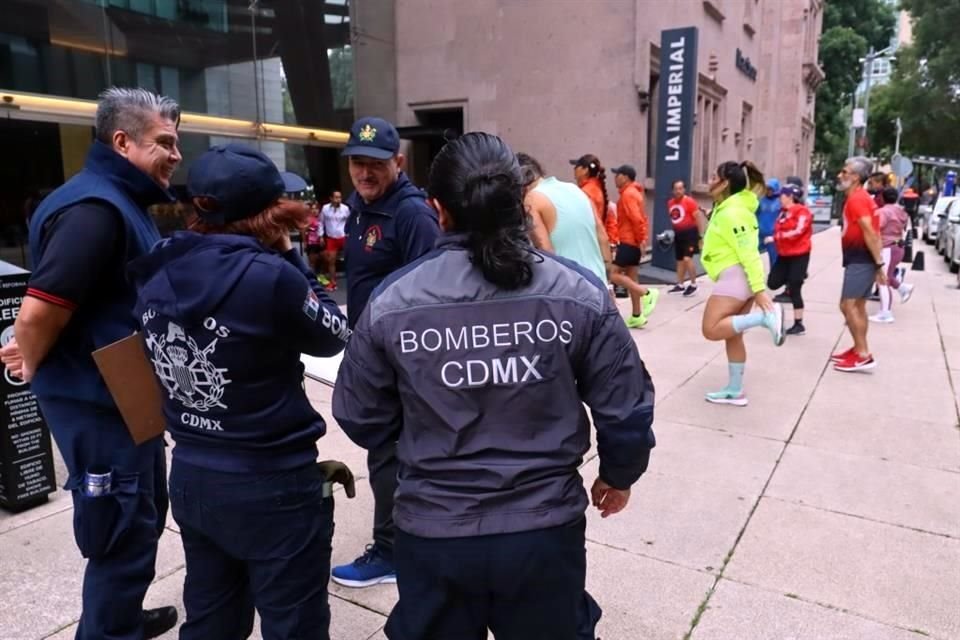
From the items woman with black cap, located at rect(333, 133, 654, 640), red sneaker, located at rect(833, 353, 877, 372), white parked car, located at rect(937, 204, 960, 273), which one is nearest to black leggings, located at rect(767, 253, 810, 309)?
red sneaker, located at rect(833, 353, 877, 372)

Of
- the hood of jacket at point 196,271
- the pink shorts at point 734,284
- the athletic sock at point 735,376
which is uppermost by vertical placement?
the hood of jacket at point 196,271

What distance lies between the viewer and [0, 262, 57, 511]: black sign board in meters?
3.51

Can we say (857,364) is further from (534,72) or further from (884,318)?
(534,72)

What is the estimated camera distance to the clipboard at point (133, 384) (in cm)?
210

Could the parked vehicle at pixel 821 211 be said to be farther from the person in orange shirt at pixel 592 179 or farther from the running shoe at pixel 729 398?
the running shoe at pixel 729 398

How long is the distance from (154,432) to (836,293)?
37.9 ft

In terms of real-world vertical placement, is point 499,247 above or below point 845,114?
below

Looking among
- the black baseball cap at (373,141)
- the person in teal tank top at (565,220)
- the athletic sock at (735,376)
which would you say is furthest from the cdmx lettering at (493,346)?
the athletic sock at (735,376)

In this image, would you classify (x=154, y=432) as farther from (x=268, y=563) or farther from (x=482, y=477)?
(x=482, y=477)

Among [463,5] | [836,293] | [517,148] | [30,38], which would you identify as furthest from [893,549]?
[463,5]

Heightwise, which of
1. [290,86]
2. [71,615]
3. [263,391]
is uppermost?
[290,86]

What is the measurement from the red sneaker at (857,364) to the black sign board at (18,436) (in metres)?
6.28

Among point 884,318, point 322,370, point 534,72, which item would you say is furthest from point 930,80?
point 322,370

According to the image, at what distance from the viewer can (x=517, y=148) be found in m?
14.5
